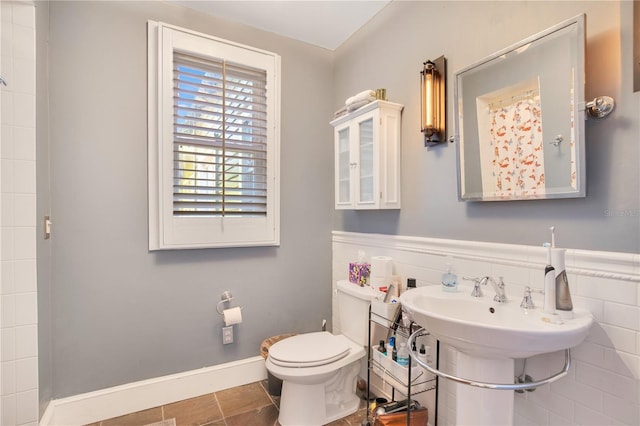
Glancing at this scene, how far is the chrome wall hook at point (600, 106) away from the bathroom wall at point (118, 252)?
6.00 ft

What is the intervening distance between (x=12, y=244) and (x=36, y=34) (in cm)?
103

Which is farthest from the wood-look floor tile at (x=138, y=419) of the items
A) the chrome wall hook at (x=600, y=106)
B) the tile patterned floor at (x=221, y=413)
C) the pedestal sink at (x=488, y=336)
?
the chrome wall hook at (x=600, y=106)

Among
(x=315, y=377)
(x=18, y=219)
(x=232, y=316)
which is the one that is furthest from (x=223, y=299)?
(x=18, y=219)

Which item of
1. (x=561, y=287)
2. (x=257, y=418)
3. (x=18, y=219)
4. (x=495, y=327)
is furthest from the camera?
(x=257, y=418)

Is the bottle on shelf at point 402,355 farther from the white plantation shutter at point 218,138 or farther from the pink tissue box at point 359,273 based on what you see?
the white plantation shutter at point 218,138

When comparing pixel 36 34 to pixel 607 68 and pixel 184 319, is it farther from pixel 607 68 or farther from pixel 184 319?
pixel 607 68

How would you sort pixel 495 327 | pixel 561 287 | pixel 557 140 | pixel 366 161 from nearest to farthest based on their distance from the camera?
pixel 495 327 → pixel 561 287 → pixel 557 140 → pixel 366 161

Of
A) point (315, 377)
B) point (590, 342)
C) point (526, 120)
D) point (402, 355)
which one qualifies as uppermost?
point (526, 120)

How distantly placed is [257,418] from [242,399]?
9.7 inches

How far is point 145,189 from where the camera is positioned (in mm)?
2023

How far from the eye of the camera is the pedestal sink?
986mm

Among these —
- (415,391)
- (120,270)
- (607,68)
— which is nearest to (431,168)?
(607,68)

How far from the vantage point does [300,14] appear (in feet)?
7.23

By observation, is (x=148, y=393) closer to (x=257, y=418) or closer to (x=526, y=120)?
(x=257, y=418)
